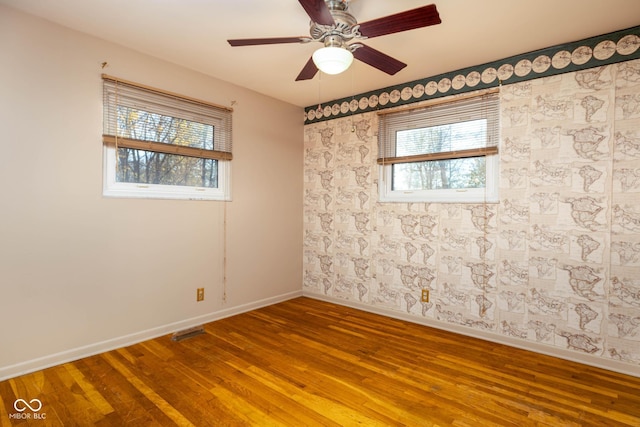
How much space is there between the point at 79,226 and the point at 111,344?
38.1 inches

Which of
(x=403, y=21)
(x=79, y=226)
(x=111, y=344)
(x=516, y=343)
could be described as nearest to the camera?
(x=403, y=21)

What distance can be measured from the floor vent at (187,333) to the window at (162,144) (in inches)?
47.8

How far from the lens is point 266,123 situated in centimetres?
381

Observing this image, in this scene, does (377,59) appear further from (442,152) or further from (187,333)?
(187,333)

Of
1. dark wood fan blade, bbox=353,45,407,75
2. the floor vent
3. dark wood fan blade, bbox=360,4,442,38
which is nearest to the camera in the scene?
dark wood fan blade, bbox=360,4,442,38

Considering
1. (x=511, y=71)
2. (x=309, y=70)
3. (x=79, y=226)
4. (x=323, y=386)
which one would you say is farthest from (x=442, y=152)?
(x=79, y=226)

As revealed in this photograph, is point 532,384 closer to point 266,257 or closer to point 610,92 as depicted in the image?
point 610,92

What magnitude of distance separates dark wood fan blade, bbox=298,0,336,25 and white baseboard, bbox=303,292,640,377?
2773 mm

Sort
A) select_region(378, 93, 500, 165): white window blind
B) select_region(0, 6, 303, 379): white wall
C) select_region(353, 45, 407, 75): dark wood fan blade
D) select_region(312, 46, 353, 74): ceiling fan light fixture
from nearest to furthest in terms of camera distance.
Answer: select_region(312, 46, 353, 74): ceiling fan light fixture < select_region(353, 45, 407, 75): dark wood fan blade < select_region(0, 6, 303, 379): white wall < select_region(378, 93, 500, 165): white window blind

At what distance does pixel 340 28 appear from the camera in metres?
1.89

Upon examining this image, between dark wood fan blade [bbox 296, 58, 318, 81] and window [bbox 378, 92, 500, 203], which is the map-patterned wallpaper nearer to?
window [bbox 378, 92, 500, 203]

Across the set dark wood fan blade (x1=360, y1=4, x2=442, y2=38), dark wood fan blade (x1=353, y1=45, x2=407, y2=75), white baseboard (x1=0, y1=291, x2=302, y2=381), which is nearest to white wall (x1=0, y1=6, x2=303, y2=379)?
white baseboard (x1=0, y1=291, x2=302, y2=381)

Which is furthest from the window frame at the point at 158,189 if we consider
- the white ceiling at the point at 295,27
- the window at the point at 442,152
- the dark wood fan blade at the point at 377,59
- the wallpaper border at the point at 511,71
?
the dark wood fan blade at the point at 377,59

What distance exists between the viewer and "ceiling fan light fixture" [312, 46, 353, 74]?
5.75 feet
